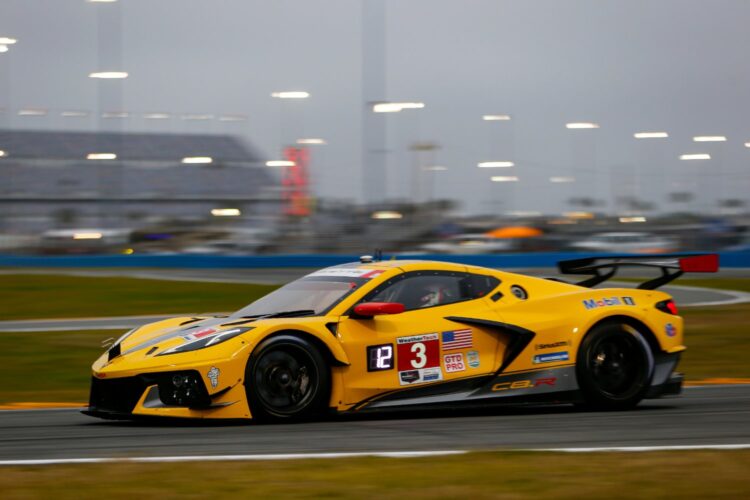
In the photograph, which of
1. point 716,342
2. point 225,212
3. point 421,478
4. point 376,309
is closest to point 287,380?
point 376,309

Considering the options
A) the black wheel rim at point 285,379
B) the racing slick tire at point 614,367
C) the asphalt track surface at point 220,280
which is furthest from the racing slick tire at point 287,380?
the asphalt track surface at point 220,280

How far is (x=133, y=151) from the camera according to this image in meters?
34.9

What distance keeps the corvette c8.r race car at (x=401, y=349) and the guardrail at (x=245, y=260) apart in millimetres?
21648

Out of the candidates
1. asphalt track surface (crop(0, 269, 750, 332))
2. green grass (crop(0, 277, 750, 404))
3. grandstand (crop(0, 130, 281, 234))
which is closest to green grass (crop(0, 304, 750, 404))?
green grass (crop(0, 277, 750, 404))

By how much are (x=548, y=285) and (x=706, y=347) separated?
20.4 feet

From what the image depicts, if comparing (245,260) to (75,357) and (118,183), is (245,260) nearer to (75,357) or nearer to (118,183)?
(118,183)

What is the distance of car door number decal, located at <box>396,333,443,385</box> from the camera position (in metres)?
7.70

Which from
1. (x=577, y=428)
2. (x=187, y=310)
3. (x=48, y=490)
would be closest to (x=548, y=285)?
(x=577, y=428)

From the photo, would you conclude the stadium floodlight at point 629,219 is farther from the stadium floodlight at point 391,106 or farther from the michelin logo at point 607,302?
the michelin logo at point 607,302

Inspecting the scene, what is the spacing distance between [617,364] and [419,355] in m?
1.63

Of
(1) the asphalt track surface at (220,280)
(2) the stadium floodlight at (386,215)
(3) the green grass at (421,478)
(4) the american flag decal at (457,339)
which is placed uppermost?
(2) the stadium floodlight at (386,215)

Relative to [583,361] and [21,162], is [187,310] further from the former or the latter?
[21,162]

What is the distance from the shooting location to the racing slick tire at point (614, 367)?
8148 millimetres

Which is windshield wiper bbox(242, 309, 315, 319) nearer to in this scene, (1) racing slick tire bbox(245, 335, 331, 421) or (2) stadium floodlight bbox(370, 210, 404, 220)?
(1) racing slick tire bbox(245, 335, 331, 421)
